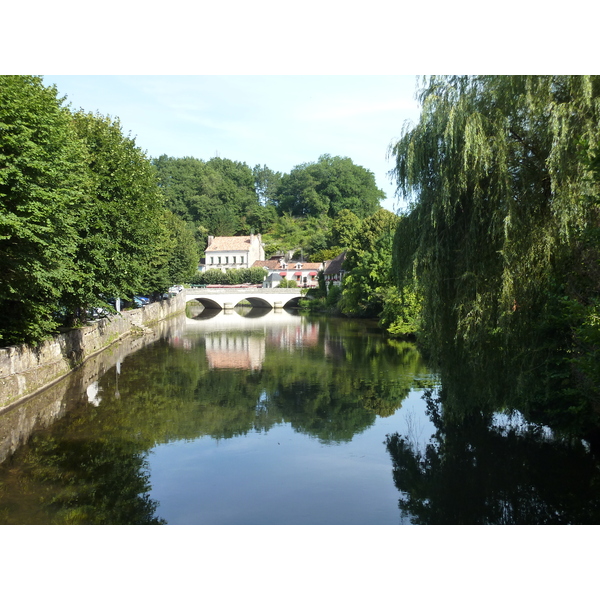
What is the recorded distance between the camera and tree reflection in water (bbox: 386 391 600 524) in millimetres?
10070

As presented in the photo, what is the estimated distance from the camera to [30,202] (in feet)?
47.0

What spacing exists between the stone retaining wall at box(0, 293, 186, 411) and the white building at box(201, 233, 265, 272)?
2245 inches

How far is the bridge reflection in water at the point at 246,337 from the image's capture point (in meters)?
28.9

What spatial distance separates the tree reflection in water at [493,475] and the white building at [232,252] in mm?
78651

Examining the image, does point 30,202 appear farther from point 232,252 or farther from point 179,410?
point 232,252

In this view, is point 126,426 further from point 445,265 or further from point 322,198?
point 322,198

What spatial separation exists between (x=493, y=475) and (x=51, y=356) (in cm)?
1541

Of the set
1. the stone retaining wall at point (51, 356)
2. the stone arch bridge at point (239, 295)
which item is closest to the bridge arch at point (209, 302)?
the stone arch bridge at point (239, 295)

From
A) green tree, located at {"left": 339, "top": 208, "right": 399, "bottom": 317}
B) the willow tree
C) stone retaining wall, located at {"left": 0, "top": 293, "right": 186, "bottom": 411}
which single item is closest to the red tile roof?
green tree, located at {"left": 339, "top": 208, "right": 399, "bottom": 317}

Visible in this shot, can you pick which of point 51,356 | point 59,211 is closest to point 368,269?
point 51,356

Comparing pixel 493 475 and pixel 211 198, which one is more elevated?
pixel 211 198

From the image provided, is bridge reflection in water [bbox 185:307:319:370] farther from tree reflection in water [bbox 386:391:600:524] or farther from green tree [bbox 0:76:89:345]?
tree reflection in water [bbox 386:391:600:524]

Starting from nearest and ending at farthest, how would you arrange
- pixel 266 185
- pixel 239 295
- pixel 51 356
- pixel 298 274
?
pixel 51 356
pixel 239 295
pixel 298 274
pixel 266 185

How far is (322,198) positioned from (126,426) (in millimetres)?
85289
